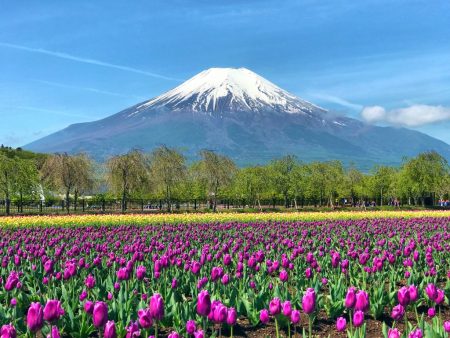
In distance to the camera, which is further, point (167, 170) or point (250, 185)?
point (250, 185)

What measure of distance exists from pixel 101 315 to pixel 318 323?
409 centimetres

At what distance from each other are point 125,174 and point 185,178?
262 inches

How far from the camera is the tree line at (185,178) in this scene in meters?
51.9

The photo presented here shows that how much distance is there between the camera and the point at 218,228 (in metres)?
18.4

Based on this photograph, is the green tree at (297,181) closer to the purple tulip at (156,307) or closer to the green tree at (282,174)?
the green tree at (282,174)

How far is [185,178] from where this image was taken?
183 ft

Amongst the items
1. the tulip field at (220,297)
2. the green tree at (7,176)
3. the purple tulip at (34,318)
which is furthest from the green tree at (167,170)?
the purple tulip at (34,318)

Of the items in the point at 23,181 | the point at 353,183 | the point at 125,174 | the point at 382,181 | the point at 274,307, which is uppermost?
the point at 125,174

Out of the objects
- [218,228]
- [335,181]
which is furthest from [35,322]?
[335,181]

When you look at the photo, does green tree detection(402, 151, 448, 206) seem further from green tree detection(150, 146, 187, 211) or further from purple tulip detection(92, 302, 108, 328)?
purple tulip detection(92, 302, 108, 328)


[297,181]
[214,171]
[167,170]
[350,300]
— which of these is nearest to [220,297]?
[350,300]

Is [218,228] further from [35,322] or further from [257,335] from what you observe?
[35,322]

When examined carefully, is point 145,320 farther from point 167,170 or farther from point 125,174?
point 167,170

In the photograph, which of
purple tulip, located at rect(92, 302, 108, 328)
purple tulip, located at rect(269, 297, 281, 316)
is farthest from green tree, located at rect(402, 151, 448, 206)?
purple tulip, located at rect(92, 302, 108, 328)
